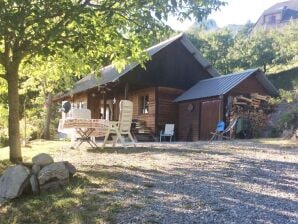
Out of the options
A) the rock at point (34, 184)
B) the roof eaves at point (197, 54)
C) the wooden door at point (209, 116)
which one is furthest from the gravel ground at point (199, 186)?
the roof eaves at point (197, 54)

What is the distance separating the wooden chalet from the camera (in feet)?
72.0

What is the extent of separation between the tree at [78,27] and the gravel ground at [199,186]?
2312 millimetres

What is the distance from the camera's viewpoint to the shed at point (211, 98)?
2059cm

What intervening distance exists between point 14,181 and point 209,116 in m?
15.4

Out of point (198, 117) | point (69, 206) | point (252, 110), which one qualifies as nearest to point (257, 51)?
point (198, 117)

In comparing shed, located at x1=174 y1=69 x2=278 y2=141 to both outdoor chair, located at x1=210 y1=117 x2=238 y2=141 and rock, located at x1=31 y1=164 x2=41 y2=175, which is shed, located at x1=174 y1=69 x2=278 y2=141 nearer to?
outdoor chair, located at x1=210 y1=117 x2=238 y2=141

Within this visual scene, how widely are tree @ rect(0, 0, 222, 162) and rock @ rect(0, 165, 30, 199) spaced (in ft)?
6.87

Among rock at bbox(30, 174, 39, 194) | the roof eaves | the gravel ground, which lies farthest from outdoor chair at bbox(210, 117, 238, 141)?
rock at bbox(30, 174, 39, 194)

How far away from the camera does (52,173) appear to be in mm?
6902

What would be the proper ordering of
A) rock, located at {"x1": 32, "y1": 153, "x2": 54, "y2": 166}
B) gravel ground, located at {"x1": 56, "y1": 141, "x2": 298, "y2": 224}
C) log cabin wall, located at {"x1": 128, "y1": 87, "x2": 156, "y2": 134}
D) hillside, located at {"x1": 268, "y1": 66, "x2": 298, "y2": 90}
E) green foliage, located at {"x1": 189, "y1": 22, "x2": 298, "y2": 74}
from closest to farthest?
gravel ground, located at {"x1": 56, "y1": 141, "x2": 298, "y2": 224} → rock, located at {"x1": 32, "y1": 153, "x2": 54, "y2": 166} → log cabin wall, located at {"x1": 128, "y1": 87, "x2": 156, "y2": 134} → hillside, located at {"x1": 268, "y1": 66, "x2": 298, "y2": 90} → green foliage, located at {"x1": 189, "y1": 22, "x2": 298, "y2": 74}

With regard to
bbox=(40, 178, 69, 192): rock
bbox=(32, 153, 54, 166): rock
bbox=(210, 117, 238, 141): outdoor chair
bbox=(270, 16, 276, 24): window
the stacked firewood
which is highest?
bbox=(270, 16, 276, 24): window

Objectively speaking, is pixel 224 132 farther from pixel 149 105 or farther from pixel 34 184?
pixel 34 184

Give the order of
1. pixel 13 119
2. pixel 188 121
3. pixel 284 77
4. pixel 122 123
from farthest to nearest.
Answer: pixel 284 77 < pixel 188 121 < pixel 122 123 < pixel 13 119

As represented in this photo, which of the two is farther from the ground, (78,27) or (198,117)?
(78,27)
